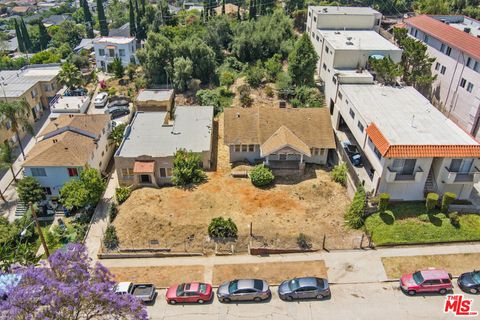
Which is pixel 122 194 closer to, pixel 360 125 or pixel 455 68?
pixel 360 125

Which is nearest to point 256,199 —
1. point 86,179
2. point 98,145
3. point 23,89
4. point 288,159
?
point 288,159

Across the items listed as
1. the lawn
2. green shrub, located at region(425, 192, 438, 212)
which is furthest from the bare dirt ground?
green shrub, located at region(425, 192, 438, 212)

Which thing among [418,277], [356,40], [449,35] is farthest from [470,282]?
[356,40]

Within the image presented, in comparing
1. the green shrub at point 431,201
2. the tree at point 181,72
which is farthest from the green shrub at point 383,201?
the tree at point 181,72

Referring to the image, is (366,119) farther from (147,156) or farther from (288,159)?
(147,156)

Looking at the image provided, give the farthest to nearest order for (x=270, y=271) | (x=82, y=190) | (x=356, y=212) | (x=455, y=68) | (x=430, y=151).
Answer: (x=455, y=68), (x=82, y=190), (x=356, y=212), (x=430, y=151), (x=270, y=271)
